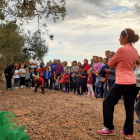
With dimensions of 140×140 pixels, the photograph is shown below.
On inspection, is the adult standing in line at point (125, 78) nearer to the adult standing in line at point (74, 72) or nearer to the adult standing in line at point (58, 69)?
the adult standing in line at point (74, 72)

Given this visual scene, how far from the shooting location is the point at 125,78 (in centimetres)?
333

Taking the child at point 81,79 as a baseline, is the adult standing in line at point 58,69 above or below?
above

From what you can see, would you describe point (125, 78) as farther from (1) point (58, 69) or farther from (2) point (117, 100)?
(1) point (58, 69)

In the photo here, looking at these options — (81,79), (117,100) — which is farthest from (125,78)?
(81,79)

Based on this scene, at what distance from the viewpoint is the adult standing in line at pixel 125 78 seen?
3.35 metres

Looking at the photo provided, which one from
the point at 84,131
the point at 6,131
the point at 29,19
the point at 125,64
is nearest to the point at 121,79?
the point at 125,64

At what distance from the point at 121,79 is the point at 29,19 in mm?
7481

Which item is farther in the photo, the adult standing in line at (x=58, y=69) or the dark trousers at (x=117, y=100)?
the adult standing in line at (x=58, y=69)

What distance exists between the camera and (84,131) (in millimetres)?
4074

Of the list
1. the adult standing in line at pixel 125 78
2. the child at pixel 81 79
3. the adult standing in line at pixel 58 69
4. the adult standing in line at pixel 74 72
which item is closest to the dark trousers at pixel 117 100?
the adult standing in line at pixel 125 78

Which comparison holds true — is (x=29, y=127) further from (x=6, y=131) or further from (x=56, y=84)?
(x=56, y=84)

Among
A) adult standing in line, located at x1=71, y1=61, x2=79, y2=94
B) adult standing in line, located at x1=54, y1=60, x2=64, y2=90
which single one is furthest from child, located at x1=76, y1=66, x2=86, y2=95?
adult standing in line, located at x1=54, y1=60, x2=64, y2=90

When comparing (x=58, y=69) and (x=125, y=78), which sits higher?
(x=58, y=69)

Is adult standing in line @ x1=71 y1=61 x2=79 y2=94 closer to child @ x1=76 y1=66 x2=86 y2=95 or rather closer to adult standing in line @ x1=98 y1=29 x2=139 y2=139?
child @ x1=76 y1=66 x2=86 y2=95
